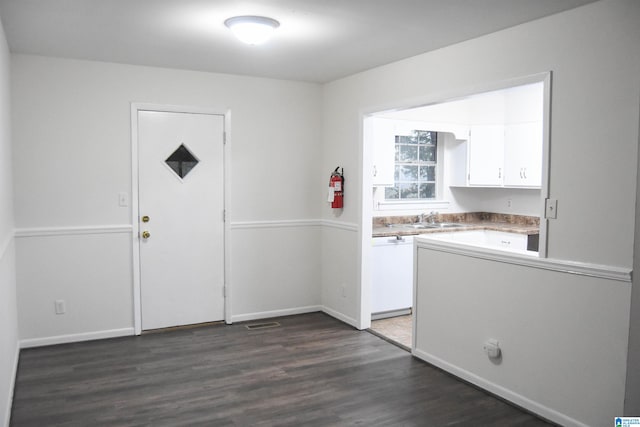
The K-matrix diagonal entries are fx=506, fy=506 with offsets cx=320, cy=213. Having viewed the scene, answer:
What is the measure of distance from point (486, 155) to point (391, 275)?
193 centimetres

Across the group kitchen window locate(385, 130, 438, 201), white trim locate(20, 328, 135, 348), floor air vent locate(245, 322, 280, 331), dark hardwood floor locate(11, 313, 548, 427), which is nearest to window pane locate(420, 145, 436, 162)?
kitchen window locate(385, 130, 438, 201)

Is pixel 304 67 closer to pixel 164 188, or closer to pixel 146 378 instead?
pixel 164 188

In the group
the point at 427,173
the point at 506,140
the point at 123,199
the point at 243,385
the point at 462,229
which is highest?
the point at 506,140

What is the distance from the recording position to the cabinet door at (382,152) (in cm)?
522

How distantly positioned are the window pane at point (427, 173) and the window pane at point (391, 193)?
1.38 feet

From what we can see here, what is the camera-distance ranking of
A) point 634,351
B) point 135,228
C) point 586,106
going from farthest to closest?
point 135,228 < point 586,106 < point 634,351

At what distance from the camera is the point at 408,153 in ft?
20.0

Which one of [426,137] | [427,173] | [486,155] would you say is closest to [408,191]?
[427,173]

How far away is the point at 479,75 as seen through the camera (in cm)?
341

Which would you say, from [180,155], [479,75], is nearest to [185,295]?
[180,155]

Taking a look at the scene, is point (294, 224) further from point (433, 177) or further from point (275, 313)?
point (433, 177)

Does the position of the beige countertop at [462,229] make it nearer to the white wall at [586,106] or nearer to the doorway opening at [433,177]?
the doorway opening at [433,177]

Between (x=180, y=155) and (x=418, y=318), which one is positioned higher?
(x=180, y=155)

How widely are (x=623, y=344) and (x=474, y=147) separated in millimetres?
3612
